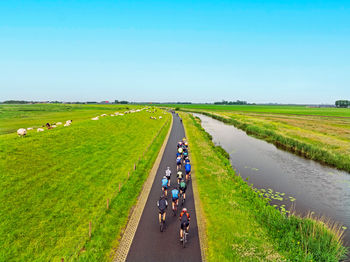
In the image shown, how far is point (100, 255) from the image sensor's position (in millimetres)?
9578

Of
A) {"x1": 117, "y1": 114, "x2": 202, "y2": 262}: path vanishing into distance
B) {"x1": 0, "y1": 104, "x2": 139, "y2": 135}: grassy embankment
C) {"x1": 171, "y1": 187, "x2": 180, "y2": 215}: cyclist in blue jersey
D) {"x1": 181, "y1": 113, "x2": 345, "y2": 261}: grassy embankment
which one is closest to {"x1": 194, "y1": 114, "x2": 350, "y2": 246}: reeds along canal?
{"x1": 181, "y1": 113, "x2": 345, "y2": 261}: grassy embankment

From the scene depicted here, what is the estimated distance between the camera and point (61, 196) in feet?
49.8

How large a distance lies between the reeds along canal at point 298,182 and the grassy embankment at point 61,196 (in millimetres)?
15609

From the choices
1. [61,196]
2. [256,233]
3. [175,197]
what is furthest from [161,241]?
[61,196]

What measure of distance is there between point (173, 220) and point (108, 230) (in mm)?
4533

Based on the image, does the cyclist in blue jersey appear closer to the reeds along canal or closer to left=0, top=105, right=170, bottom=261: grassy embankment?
left=0, top=105, right=170, bottom=261: grassy embankment

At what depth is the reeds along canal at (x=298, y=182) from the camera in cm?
1745

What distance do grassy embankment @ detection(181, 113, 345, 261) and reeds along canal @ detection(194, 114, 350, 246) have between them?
12.5ft

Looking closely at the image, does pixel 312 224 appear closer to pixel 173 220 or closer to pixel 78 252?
pixel 173 220

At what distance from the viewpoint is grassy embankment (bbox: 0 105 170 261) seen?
1023cm

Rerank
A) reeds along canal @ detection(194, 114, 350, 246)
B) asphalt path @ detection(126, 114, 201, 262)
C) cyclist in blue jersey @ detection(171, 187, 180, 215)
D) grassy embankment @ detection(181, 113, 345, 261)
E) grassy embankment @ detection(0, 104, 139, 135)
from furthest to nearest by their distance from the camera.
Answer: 1. grassy embankment @ detection(0, 104, 139, 135)
2. reeds along canal @ detection(194, 114, 350, 246)
3. cyclist in blue jersey @ detection(171, 187, 180, 215)
4. grassy embankment @ detection(181, 113, 345, 261)
5. asphalt path @ detection(126, 114, 201, 262)

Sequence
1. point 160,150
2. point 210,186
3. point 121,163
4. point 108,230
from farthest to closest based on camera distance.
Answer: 1. point 160,150
2. point 121,163
3. point 210,186
4. point 108,230

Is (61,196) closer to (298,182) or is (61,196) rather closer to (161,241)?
(161,241)

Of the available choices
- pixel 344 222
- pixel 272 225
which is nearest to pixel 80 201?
pixel 272 225
